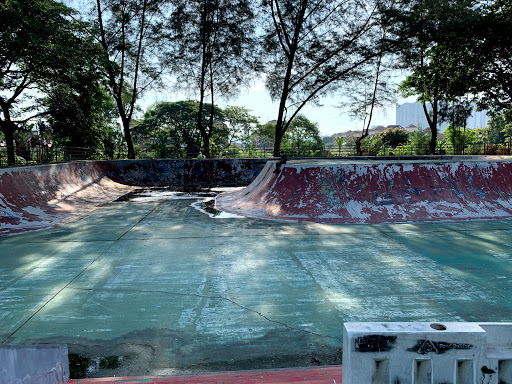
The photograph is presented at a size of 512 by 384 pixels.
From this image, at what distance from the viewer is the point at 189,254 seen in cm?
453

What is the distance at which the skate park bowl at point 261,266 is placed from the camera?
240 centimetres

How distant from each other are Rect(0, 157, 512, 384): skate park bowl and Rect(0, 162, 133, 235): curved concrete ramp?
5 centimetres

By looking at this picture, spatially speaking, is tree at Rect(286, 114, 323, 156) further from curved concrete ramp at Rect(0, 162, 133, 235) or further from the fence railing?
curved concrete ramp at Rect(0, 162, 133, 235)

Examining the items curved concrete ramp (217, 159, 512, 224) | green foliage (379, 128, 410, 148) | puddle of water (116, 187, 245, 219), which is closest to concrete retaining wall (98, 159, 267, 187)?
puddle of water (116, 187, 245, 219)

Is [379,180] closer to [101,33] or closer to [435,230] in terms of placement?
[435,230]

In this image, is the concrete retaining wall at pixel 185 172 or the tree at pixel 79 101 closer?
the concrete retaining wall at pixel 185 172

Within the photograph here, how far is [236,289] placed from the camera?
336 cm

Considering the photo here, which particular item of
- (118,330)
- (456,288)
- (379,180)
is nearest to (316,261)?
(456,288)

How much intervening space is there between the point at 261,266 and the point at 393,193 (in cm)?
394

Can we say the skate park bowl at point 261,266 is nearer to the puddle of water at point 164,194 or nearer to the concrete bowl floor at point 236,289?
the concrete bowl floor at point 236,289

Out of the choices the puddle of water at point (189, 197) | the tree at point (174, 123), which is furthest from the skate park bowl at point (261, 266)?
the tree at point (174, 123)

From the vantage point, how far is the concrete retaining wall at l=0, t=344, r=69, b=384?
1.69 meters

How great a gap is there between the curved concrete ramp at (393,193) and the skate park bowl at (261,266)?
0.09 ft

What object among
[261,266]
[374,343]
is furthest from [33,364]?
[261,266]
